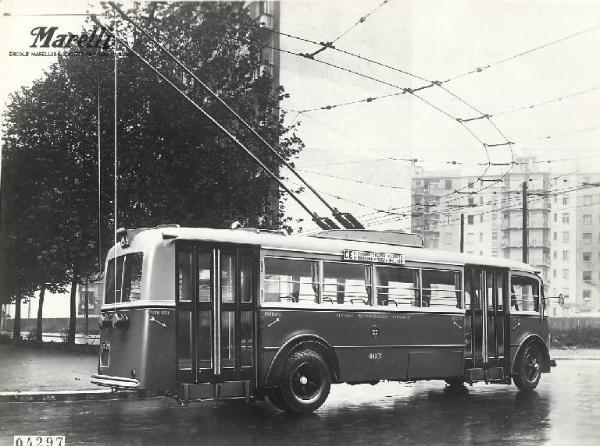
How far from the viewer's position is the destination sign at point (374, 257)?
13.3m

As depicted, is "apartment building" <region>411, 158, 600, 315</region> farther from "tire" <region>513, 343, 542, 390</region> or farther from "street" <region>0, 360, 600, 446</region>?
"street" <region>0, 360, 600, 446</region>

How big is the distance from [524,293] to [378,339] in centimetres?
425

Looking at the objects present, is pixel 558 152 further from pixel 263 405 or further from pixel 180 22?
pixel 263 405

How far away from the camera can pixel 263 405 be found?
1359 centimetres

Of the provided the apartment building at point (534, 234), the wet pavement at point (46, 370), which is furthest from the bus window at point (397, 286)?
the apartment building at point (534, 234)

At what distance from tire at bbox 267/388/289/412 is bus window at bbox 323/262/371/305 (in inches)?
60.4

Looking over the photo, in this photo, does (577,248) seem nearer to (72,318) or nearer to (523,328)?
(72,318)

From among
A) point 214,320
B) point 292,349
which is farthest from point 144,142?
point 214,320

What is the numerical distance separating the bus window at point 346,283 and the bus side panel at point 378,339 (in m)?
0.22

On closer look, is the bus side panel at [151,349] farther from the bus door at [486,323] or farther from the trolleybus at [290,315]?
the bus door at [486,323]

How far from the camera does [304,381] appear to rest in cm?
1241

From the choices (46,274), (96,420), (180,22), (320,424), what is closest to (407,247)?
(320,424)

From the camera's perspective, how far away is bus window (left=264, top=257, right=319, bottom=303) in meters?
12.3

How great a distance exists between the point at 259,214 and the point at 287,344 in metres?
8.27
